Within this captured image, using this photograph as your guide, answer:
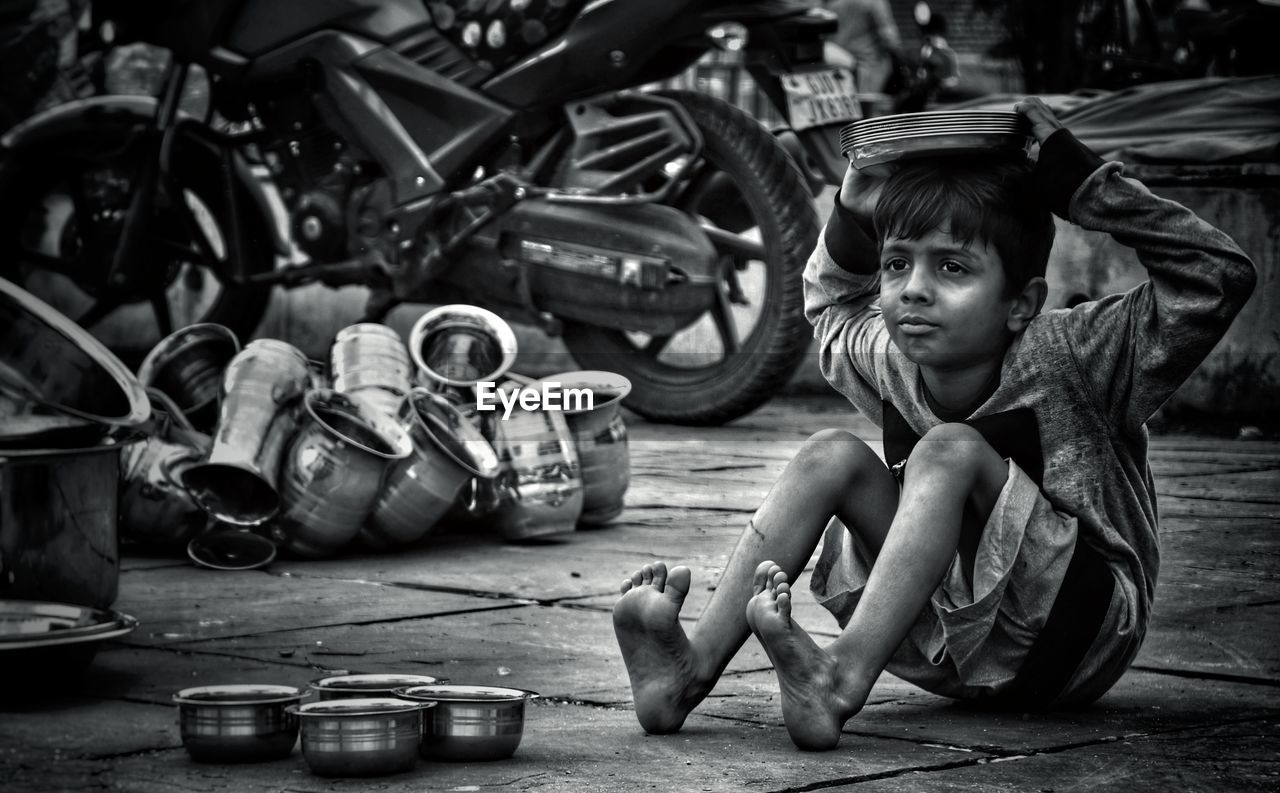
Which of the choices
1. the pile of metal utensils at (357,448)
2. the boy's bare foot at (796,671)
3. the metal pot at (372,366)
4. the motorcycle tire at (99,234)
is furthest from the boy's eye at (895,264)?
the metal pot at (372,366)

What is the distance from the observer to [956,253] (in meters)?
2.20

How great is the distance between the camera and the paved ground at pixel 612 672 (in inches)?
78.4

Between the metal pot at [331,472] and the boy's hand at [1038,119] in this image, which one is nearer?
the boy's hand at [1038,119]

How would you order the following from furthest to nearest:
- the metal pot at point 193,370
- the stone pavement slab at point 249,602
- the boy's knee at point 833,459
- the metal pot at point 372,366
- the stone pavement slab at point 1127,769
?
1. the metal pot at point 193,370
2. the metal pot at point 372,366
3. the stone pavement slab at point 249,602
4. the boy's knee at point 833,459
5. the stone pavement slab at point 1127,769

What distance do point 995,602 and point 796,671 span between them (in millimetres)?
291

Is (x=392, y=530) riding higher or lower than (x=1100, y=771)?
lower

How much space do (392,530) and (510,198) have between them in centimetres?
91

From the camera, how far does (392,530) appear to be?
12.1 ft

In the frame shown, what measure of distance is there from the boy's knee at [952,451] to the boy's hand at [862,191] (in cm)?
29

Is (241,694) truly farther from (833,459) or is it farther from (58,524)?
(833,459)

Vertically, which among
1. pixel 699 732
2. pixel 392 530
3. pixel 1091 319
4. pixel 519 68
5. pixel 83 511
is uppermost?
pixel 519 68

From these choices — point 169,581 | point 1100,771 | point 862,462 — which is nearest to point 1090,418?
point 862,462

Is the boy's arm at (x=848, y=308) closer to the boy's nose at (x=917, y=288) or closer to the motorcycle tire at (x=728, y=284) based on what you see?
the boy's nose at (x=917, y=288)

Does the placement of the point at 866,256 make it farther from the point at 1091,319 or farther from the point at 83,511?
the point at 83,511
